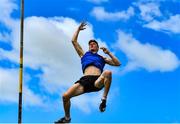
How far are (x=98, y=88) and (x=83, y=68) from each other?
87 centimetres

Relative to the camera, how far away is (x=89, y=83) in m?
14.6

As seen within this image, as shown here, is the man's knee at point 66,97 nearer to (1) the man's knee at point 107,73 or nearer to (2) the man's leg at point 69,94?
(2) the man's leg at point 69,94

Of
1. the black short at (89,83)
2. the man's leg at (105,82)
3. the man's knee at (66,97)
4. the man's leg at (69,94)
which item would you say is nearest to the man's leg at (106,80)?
the man's leg at (105,82)

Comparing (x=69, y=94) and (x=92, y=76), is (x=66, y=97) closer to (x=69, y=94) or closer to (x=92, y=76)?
(x=69, y=94)

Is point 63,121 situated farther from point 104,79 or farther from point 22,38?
point 22,38

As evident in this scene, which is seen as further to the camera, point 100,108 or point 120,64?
point 120,64

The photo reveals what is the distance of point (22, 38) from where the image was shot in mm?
15578

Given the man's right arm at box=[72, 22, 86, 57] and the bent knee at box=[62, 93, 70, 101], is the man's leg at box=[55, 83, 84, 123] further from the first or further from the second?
the man's right arm at box=[72, 22, 86, 57]

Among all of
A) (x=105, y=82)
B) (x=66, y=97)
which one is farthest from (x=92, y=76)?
(x=66, y=97)

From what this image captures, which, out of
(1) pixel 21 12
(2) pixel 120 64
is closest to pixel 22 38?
(1) pixel 21 12

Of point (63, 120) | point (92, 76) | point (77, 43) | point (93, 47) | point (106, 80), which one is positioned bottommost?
point (63, 120)

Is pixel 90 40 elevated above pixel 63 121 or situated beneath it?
elevated above

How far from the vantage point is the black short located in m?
14.6

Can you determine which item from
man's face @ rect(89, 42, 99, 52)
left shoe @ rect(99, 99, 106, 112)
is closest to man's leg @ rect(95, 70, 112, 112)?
left shoe @ rect(99, 99, 106, 112)
